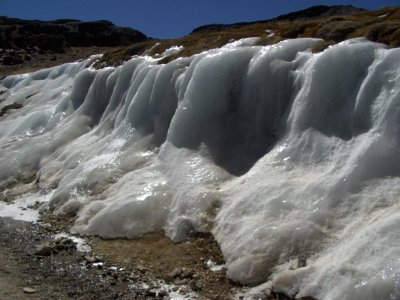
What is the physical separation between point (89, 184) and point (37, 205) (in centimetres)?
238

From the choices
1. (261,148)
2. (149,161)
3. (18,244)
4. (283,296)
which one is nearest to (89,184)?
(149,161)

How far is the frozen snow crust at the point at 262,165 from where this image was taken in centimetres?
941

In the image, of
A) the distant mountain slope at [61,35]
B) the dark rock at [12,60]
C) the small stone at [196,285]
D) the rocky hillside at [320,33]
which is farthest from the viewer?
the distant mountain slope at [61,35]

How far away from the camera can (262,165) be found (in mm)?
13055

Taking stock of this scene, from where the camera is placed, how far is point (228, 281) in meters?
10.2

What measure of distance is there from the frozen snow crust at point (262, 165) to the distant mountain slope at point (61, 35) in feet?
223

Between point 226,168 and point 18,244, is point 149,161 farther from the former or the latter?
point 18,244

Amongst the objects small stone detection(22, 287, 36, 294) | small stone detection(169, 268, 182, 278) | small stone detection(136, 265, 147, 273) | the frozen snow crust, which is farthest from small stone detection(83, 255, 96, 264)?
small stone detection(169, 268, 182, 278)

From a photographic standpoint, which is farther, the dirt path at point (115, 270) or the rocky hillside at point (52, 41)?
the rocky hillside at point (52, 41)

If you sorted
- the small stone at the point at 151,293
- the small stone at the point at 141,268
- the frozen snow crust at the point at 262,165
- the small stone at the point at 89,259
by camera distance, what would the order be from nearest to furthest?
the frozen snow crust at the point at 262,165 < the small stone at the point at 151,293 < the small stone at the point at 141,268 < the small stone at the point at 89,259

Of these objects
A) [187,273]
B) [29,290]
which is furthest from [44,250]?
[187,273]

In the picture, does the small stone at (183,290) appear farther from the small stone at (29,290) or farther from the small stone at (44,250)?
the small stone at (44,250)

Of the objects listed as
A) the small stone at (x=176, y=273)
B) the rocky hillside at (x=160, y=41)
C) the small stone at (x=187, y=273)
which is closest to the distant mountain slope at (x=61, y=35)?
the rocky hillside at (x=160, y=41)

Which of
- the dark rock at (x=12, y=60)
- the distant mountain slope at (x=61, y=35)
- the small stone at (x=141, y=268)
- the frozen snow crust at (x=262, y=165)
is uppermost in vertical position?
the distant mountain slope at (x=61, y=35)
